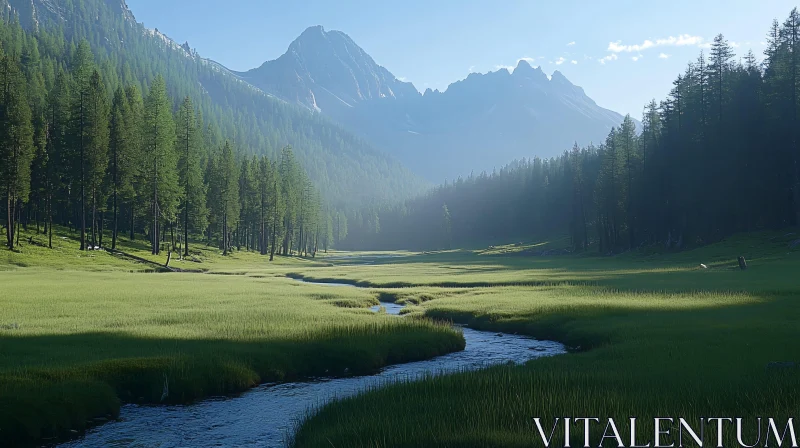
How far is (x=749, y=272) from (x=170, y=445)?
48457 mm

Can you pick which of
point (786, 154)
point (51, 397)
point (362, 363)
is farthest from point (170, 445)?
point (786, 154)

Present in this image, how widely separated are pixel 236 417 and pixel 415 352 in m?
9.83

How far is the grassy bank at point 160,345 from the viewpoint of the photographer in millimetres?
14141

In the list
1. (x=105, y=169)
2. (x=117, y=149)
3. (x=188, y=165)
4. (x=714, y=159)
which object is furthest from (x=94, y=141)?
(x=714, y=159)

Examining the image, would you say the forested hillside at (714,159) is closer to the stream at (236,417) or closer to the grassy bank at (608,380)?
the grassy bank at (608,380)

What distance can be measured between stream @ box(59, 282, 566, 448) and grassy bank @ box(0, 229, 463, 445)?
0.79 m

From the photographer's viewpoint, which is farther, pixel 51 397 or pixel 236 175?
pixel 236 175

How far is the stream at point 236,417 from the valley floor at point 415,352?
2.61 ft

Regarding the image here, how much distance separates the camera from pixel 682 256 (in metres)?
70.4

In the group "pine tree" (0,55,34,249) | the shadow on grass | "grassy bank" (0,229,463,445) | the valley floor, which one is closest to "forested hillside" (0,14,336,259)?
"pine tree" (0,55,34,249)

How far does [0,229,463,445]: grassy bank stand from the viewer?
46.4 feet

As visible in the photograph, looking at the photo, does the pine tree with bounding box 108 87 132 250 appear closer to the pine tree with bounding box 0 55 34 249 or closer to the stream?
the pine tree with bounding box 0 55 34 249

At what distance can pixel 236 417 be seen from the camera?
1452 centimetres

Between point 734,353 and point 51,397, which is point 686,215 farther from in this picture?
point 51,397
